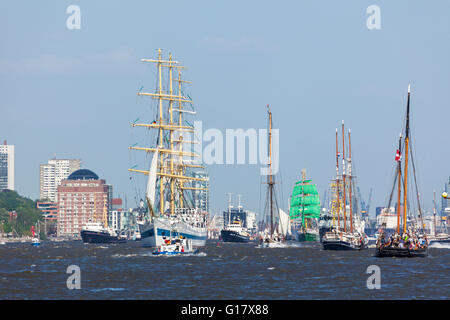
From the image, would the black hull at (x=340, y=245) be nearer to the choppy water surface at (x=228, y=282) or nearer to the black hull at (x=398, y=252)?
the black hull at (x=398, y=252)

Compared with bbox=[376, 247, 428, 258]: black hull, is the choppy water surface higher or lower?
higher

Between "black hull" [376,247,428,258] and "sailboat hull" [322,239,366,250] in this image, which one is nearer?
"black hull" [376,247,428,258]

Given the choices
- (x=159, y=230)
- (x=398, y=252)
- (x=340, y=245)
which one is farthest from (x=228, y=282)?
(x=159, y=230)

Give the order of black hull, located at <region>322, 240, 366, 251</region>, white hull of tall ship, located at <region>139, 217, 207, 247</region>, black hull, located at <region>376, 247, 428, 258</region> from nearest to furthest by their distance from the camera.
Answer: black hull, located at <region>376, 247, 428, 258</region>, black hull, located at <region>322, 240, 366, 251</region>, white hull of tall ship, located at <region>139, 217, 207, 247</region>

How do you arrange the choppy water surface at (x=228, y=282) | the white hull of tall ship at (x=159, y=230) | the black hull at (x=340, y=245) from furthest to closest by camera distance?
the white hull of tall ship at (x=159, y=230) → the black hull at (x=340, y=245) → the choppy water surface at (x=228, y=282)

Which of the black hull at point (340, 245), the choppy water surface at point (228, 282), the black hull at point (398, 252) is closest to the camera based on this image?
the choppy water surface at point (228, 282)

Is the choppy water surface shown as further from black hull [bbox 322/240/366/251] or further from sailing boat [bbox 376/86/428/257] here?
black hull [bbox 322/240/366/251]

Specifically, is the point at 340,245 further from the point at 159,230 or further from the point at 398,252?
the point at 398,252

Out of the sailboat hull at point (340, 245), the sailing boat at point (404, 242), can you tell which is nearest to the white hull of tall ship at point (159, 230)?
the sailboat hull at point (340, 245)

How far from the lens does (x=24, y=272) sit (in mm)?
88875

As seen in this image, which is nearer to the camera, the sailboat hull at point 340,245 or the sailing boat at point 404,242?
the sailing boat at point 404,242

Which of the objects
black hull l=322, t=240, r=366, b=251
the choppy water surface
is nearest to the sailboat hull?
black hull l=322, t=240, r=366, b=251

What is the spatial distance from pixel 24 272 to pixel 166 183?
101 metres
